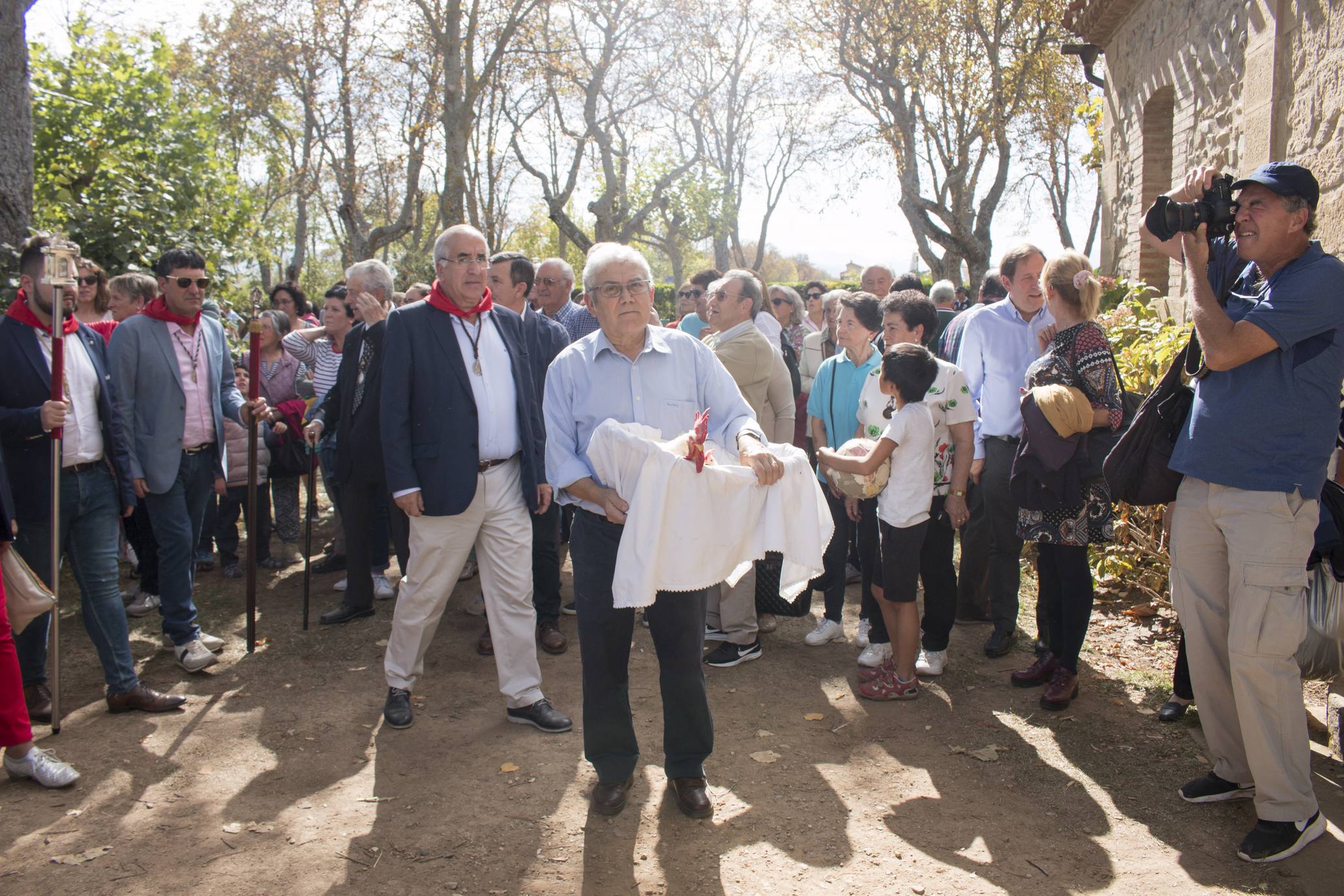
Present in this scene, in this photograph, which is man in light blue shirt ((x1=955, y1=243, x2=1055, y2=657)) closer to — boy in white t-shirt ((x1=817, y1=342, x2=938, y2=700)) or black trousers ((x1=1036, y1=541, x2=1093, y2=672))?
black trousers ((x1=1036, y1=541, x2=1093, y2=672))

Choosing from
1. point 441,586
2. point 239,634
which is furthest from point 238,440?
point 441,586

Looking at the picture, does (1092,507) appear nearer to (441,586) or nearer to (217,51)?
(441,586)

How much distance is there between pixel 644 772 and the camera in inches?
158

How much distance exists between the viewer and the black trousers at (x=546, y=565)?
583 centimetres

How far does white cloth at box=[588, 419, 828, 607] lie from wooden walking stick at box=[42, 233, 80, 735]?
2774 millimetres

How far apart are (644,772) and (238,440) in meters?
4.94

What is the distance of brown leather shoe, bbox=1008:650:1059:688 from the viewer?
4844 mm

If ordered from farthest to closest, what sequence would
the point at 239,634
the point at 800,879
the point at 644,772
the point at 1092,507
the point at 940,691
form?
the point at 239,634
the point at 940,691
the point at 1092,507
the point at 644,772
the point at 800,879

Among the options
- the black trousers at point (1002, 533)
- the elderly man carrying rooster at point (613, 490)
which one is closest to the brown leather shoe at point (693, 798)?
the elderly man carrying rooster at point (613, 490)

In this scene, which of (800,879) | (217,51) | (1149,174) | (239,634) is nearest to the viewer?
(800,879)

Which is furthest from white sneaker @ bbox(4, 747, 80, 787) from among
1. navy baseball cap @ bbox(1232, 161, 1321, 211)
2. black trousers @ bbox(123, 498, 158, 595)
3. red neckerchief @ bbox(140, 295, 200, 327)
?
navy baseball cap @ bbox(1232, 161, 1321, 211)

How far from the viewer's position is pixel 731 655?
5.37m

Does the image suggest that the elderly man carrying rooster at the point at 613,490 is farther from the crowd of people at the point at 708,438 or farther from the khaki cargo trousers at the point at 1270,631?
the khaki cargo trousers at the point at 1270,631

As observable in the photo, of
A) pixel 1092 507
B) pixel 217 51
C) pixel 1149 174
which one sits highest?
pixel 217 51
